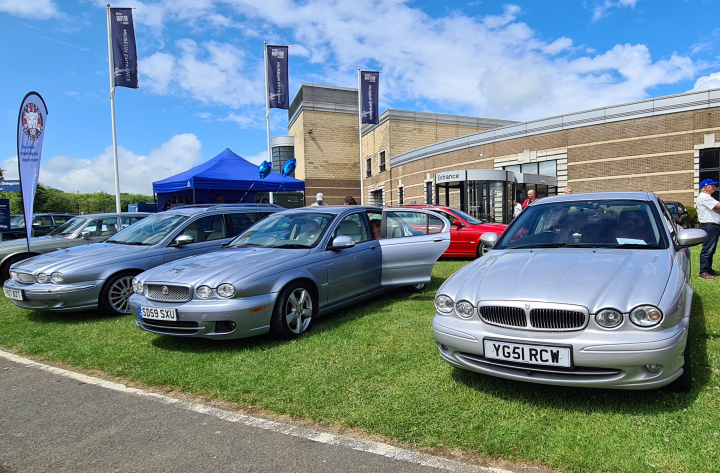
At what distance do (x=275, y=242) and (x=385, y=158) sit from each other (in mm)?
30400

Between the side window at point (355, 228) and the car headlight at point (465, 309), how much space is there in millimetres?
2632

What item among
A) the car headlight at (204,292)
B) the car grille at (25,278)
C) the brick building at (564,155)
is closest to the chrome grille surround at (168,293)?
the car headlight at (204,292)

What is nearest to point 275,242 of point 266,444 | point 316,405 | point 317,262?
point 317,262

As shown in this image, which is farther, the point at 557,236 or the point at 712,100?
the point at 712,100

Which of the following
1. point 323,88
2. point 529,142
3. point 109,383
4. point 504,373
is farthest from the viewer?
point 323,88

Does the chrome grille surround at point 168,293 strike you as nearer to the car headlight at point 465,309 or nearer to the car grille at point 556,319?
the car headlight at point 465,309

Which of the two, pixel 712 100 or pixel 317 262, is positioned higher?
pixel 712 100

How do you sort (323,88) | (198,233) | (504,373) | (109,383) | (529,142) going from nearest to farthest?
(504,373) → (109,383) → (198,233) → (529,142) → (323,88)

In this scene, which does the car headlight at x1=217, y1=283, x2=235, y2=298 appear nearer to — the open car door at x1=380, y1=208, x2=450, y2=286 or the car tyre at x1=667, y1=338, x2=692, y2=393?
the open car door at x1=380, y1=208, x2=450, y2=286

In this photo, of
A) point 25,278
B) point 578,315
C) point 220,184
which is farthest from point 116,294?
point 220,184

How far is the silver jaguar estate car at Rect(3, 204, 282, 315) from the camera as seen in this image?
5.61 meters

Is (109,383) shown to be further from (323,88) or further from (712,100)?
(323,88)

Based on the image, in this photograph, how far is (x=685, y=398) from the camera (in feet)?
9.59

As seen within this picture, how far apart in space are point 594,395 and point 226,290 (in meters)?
3.29
